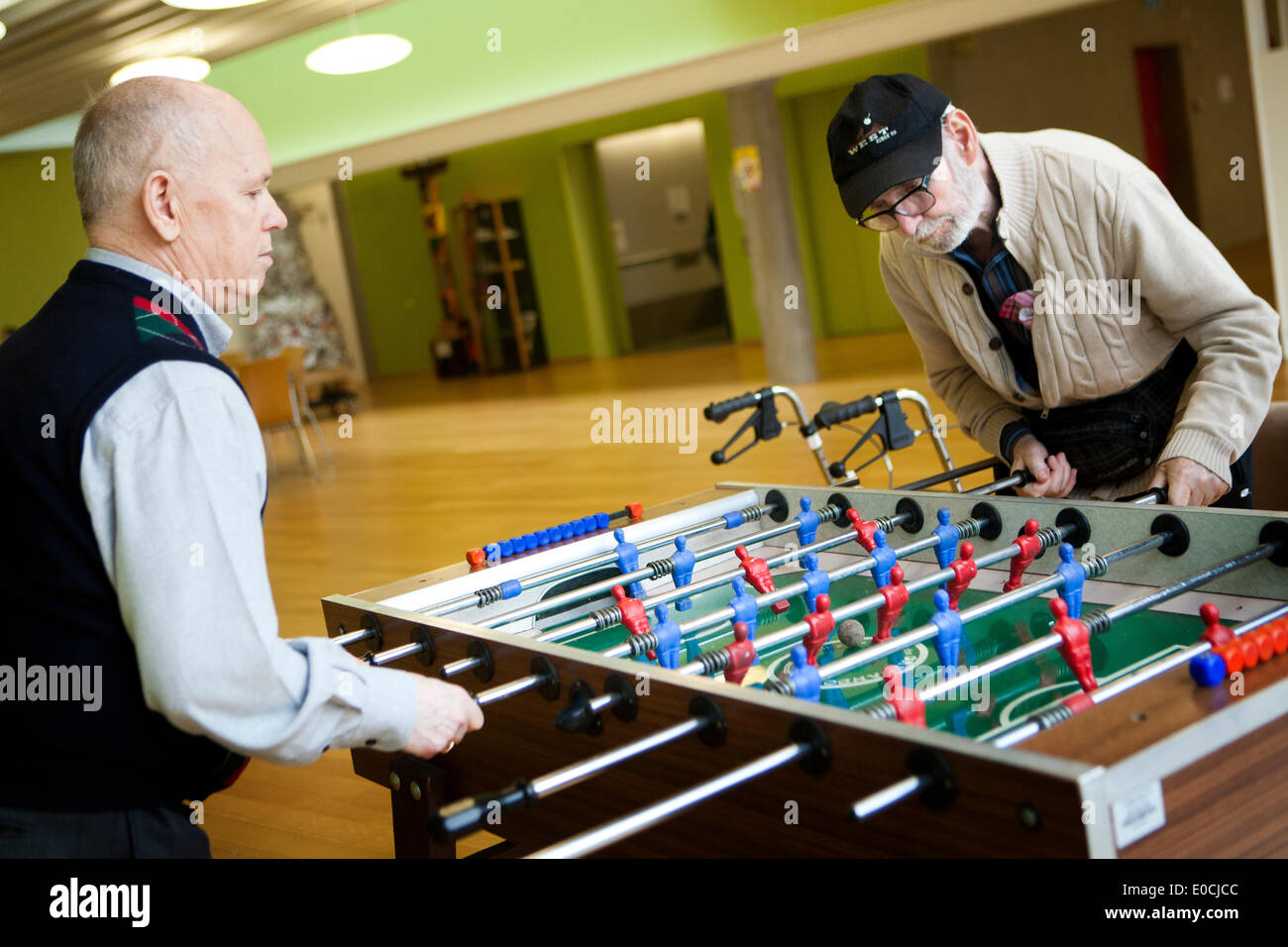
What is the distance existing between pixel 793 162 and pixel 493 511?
680cm

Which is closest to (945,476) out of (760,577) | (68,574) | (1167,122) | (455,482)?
(760,577)

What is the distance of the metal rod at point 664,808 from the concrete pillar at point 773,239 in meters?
7.40

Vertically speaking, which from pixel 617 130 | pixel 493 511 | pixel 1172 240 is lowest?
pixel 493 511

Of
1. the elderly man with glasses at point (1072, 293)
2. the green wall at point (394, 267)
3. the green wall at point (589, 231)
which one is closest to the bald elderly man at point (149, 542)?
the elderly man with glasses at point (1072, 293)

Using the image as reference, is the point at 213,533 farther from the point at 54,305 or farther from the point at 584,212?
the point at 584,212

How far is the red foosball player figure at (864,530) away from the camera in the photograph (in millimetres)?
1970

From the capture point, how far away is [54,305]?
1360 mm

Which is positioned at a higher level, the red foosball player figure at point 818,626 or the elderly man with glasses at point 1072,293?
the elderly man with glasses at point 1072,293

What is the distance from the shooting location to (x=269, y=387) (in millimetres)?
8219

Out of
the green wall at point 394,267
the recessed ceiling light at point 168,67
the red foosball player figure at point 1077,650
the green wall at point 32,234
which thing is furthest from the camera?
the green wall at point 394,267

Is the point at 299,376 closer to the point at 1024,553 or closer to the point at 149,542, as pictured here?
the point at 1024,553

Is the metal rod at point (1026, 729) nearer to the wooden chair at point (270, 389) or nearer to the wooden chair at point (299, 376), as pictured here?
the wooden chair at point (270, 389)
